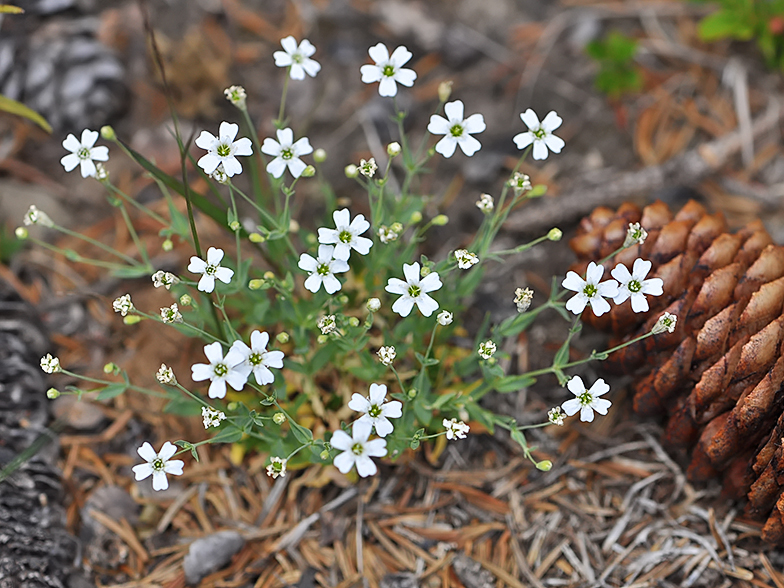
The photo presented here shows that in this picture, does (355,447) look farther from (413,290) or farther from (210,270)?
(210,270)

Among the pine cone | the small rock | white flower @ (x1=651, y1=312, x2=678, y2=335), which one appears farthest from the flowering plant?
the small rock

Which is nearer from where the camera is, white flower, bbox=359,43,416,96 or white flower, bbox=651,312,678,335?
white flower, bbox=651,312,678,335

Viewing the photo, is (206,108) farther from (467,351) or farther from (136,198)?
(467,351)

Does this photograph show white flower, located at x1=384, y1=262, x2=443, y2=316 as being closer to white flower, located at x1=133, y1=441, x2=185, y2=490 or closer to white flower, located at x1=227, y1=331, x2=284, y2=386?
white flower, located at x1=227, y1=331, x2=284, y2=386

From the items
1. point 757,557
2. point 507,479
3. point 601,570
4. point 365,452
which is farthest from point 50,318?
point 757,557

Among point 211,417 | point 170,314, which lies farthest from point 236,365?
point 170,314
